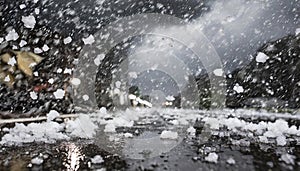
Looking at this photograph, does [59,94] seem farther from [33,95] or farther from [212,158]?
[212,158]

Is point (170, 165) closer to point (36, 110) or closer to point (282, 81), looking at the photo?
point (36, 110)

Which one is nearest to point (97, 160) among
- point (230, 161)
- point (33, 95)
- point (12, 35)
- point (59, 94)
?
point (230, 161)

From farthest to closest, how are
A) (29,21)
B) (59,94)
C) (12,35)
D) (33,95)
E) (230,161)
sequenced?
(59,94), (33,95), (12,35), (29,21), (230,161)

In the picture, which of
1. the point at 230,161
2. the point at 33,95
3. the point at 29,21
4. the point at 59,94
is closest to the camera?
the point at 230,161

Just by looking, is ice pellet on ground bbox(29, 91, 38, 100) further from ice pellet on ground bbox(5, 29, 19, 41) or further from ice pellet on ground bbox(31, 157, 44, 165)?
ice pellet on ground bbox(31, 157, 44, 165)

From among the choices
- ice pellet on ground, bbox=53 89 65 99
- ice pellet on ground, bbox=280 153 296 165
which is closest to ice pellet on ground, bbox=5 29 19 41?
ice pellet on ground, bbox=53 89 65 99

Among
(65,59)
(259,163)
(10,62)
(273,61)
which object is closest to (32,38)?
(10,62)

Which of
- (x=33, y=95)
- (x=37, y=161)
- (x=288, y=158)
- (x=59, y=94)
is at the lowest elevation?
(x=37, y=161)

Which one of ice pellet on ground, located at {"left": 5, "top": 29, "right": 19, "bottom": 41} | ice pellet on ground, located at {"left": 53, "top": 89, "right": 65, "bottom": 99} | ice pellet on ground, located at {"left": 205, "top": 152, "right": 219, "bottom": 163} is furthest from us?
ice pellet on ground, located at {"left": 53, "top": 89, "right": 65, "bottom": 99}

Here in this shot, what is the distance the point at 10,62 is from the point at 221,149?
7.70 meters

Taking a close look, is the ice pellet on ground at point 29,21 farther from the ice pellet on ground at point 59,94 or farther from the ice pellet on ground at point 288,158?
the ice pellet on ground at point 288,158

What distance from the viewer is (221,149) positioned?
11.1 ft

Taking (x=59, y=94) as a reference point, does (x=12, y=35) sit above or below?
above

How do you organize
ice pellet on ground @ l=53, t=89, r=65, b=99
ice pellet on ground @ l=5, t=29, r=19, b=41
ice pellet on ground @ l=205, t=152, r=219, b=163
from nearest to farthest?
ice pellet on ground @ l=205, t=152, r=219, b=163 → ice pellet on ground @ l=5, t=29, r=19, b=41 → ice pellet on ground @ l=53, t=89, r=65, b=99
